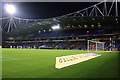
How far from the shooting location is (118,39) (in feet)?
157

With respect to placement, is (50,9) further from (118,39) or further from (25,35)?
(118,39)

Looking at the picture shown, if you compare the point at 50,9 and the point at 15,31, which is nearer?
the point at 50,9

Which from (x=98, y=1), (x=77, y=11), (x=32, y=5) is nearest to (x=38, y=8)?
(x=32, y=5)

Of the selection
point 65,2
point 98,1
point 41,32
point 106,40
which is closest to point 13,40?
point 41,32

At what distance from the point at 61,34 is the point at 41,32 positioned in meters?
10.4

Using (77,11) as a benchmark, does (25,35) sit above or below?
below

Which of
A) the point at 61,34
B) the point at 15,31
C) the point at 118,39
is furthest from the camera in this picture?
the point at 15,31

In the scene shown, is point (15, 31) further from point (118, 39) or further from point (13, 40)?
point (118, 39)

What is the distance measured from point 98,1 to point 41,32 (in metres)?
21.4

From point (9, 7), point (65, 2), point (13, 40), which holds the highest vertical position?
point (65, 2)

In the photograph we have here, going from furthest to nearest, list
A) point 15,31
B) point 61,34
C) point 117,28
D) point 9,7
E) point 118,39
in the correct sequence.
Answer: point 15,31 < point 61,34 < point 117,28 < point 118,39 < point 9,7

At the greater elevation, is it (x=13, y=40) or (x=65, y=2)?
(x=65, y=2)

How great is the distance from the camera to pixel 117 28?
52.8 m

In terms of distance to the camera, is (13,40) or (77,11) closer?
(77,11)
